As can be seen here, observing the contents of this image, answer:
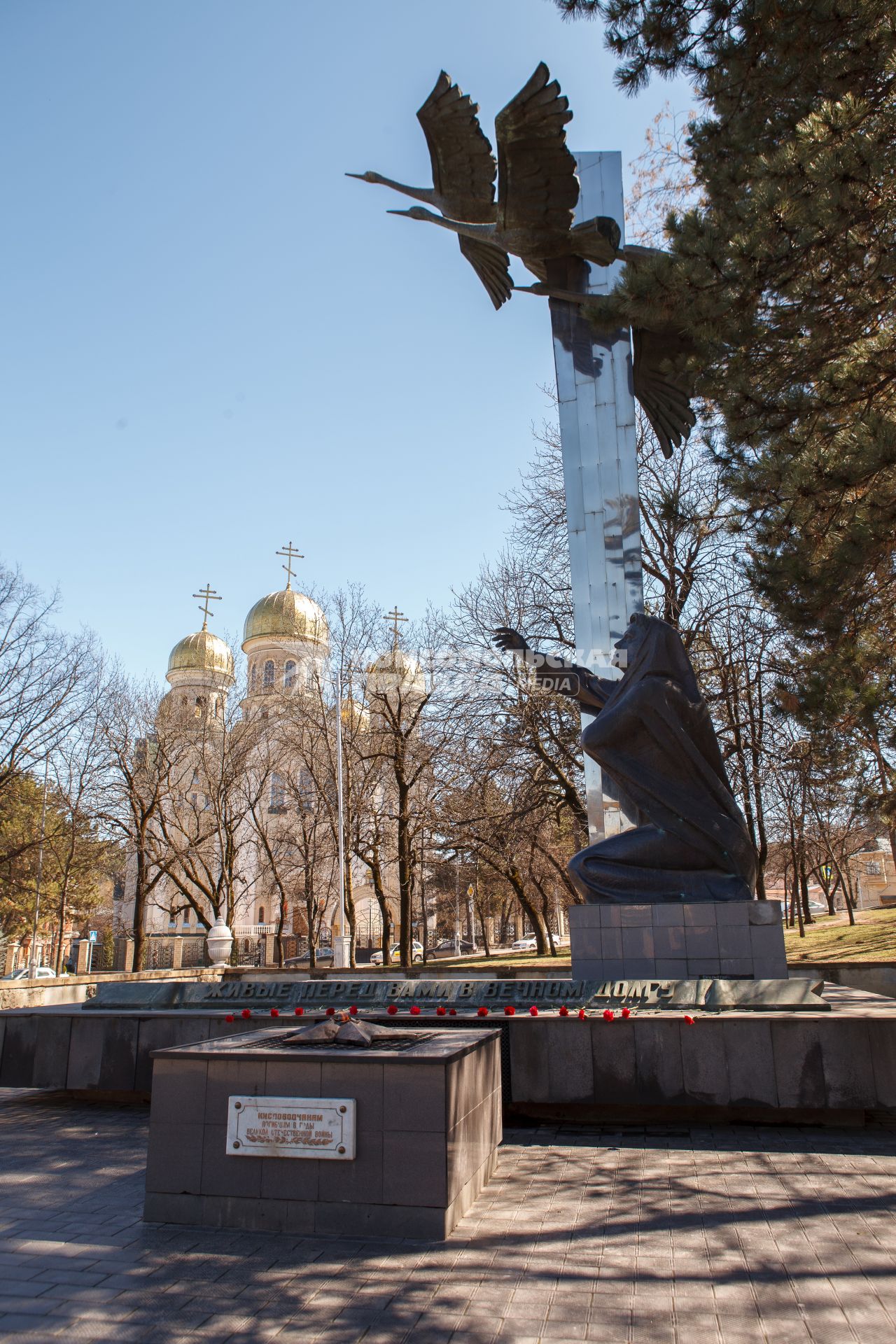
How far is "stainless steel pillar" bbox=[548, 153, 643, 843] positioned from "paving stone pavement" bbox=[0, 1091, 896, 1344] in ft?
21.9

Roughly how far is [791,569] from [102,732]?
21120 millimetres

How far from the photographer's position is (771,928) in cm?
861

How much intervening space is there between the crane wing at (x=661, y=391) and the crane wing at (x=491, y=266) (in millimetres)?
1873

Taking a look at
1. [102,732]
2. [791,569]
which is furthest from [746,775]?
[102,732]

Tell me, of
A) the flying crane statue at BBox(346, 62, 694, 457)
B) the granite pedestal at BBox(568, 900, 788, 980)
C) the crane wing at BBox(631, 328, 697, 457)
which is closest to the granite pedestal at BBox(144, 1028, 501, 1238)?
the granite pedestal at BBox(568, 900, 788, 980)

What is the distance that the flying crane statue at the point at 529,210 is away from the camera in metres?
10.4

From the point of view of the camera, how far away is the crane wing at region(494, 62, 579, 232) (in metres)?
10.2

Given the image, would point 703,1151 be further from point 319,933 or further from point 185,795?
point 319,933

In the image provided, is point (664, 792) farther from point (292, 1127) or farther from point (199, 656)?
point (199, 656)

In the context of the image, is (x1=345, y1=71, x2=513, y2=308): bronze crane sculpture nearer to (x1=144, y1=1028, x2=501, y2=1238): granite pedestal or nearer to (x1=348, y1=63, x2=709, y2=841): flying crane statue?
(x1=348, y1=63, x2=709, y2=841): flying crane statue

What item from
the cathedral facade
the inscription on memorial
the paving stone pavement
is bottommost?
the paving stone pavement

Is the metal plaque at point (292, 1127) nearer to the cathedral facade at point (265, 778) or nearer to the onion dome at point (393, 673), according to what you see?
the cathedral facade at point (265, 778)

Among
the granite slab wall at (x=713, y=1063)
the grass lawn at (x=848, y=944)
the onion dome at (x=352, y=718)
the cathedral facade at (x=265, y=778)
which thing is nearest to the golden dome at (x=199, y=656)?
the cathedral facade at (x=265, y=778)

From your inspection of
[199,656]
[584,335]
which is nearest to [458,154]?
[584,335]
